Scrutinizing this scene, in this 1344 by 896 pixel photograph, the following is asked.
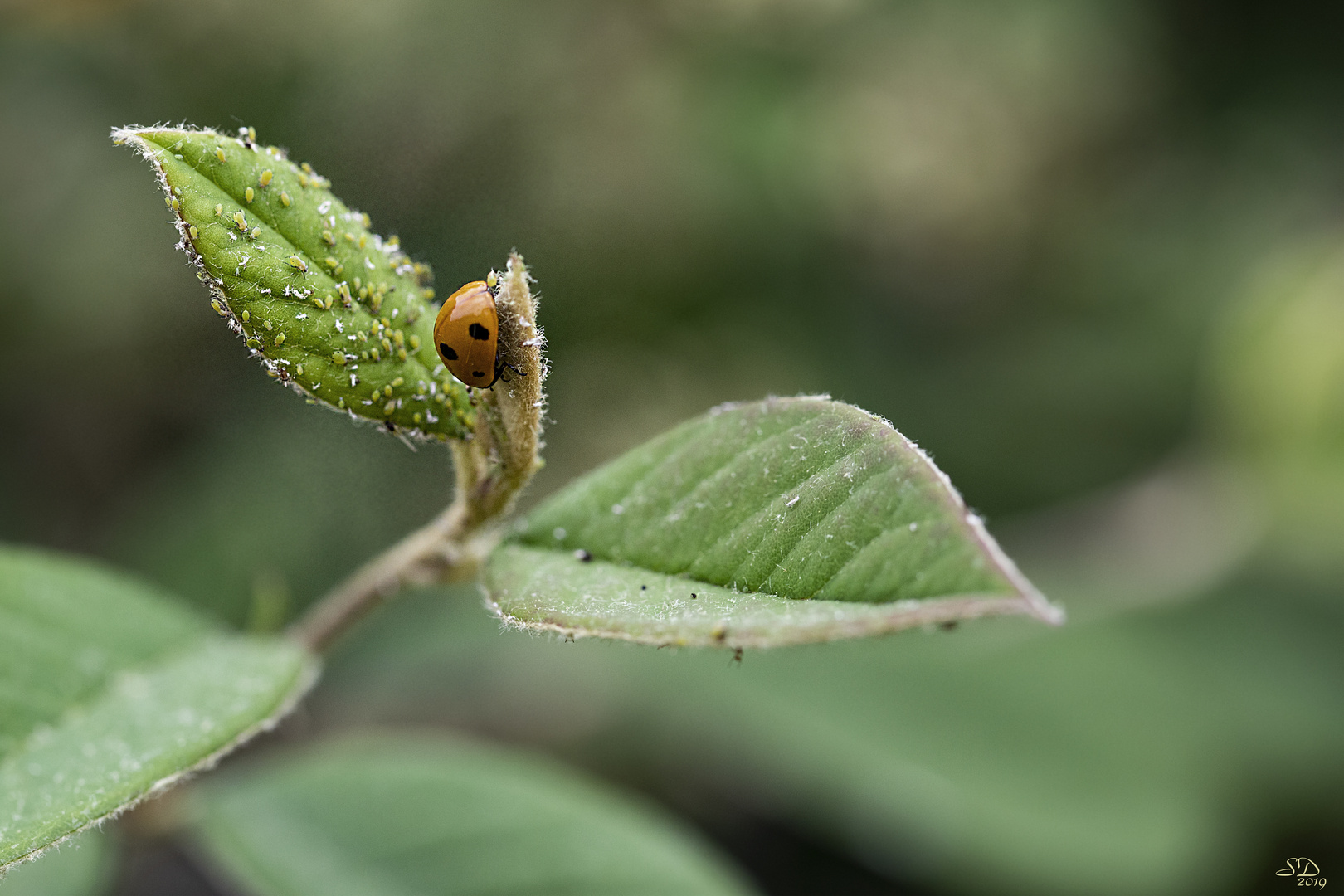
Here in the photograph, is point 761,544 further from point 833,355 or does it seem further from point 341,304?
point 833,355

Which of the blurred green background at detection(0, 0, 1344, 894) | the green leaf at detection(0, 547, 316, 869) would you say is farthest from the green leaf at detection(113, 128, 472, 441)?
the blurred green background at detection(0, 0, 1344, 894)

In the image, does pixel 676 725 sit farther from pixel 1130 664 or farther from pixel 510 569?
pixel 510 569

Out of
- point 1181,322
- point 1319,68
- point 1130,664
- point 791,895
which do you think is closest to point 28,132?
point 791,895

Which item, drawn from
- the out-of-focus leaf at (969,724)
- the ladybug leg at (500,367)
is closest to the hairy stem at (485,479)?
the ladybug leg at (500,367)

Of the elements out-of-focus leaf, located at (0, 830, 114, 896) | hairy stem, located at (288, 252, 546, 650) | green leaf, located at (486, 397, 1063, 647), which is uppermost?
hairy stem, located at (288, 252, 546, 650)

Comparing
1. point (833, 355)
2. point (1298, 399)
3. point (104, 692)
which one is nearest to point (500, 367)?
point (104, 692)

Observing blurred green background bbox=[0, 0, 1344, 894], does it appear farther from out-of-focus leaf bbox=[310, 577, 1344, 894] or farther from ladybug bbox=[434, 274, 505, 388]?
ladybug bbox=[434, 274, 505, 388]
